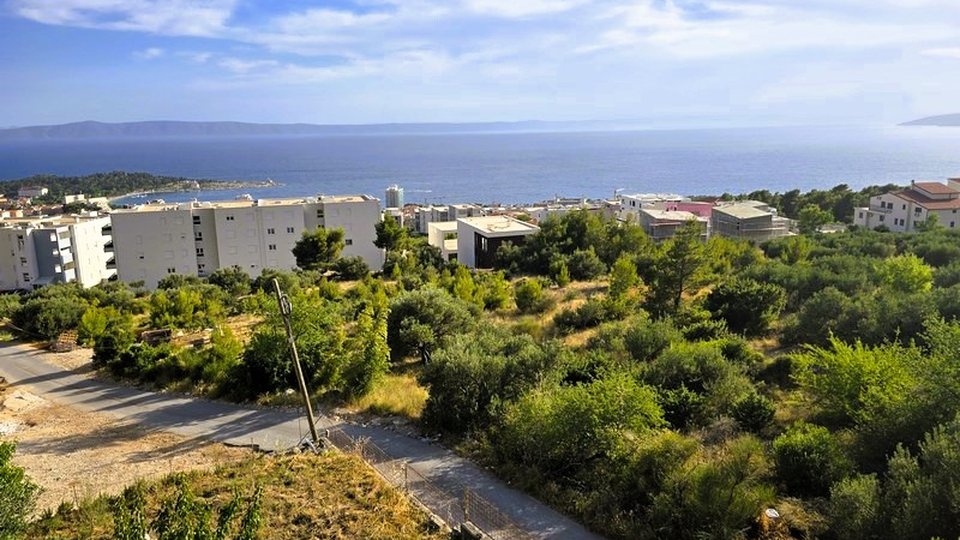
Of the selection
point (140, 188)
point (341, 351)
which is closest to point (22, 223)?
point (341, 351)

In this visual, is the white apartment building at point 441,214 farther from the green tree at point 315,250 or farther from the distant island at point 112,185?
the distant island at point 112,185

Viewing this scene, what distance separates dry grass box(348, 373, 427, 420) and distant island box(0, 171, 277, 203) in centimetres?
13430

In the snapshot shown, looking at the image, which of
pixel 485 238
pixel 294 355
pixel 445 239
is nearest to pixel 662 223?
pixel 485 238

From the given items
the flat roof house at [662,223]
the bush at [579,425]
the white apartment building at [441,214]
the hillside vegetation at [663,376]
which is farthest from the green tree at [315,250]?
the white apartment building at [441,214]

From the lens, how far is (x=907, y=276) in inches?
830

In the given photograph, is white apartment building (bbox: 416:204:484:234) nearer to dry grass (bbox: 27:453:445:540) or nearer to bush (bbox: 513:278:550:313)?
bush (bbox: 513:278:550:313)

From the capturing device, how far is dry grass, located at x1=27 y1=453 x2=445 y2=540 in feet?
28.9

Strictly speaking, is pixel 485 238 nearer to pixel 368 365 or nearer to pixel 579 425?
pixel 368 365

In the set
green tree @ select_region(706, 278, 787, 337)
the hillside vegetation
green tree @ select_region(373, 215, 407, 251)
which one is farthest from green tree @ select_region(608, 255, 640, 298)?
green tree @ select_region(373, 215, 407, 251)

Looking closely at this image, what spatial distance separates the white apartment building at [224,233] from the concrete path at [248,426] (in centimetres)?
3371

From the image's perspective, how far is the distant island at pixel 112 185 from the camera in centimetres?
13188

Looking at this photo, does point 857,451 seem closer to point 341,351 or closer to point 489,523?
point 489,523

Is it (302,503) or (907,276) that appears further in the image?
(907,276)

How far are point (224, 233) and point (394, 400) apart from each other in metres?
43.2
